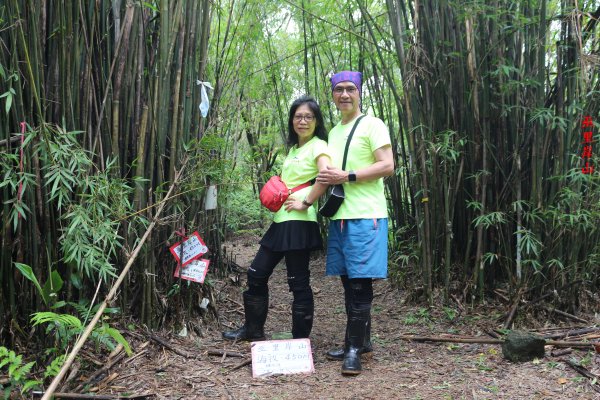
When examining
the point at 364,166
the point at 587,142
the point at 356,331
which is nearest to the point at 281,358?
the point at 356,331

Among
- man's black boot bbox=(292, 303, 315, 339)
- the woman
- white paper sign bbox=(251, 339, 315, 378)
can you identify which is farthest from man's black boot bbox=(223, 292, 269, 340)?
white paper sign bbox=(251, 339, 315, 378)

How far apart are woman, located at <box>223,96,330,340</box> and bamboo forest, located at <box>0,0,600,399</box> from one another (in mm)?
34

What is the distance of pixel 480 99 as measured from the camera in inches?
108

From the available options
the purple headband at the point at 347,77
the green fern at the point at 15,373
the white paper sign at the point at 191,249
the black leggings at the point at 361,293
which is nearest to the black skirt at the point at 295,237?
the black leggings at the point at 361,293

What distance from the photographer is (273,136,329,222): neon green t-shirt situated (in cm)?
229

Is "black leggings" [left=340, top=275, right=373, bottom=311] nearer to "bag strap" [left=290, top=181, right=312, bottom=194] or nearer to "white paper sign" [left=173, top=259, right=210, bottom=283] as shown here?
"bag strap" [left=290, top=181, right=312, bottom=194]

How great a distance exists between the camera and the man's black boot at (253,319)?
2.46m

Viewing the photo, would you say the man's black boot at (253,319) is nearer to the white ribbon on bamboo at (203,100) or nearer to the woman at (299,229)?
the woman at (299,229)

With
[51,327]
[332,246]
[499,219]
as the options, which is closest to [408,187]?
[499,219]

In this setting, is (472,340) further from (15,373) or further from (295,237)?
(15,373)

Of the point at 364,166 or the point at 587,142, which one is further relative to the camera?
the point at 587,142

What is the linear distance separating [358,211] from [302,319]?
579 mm

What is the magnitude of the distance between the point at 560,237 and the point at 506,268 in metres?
0.36

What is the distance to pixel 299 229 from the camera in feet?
7.48
